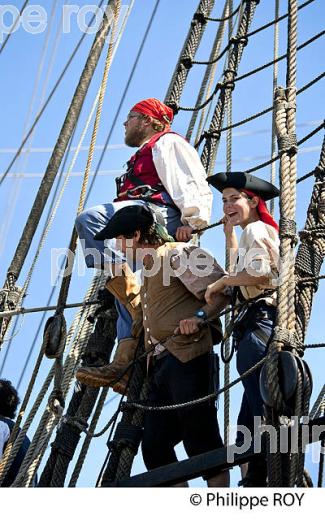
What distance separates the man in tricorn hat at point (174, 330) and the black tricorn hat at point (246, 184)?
0.78ft

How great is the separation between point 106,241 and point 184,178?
1.20ft

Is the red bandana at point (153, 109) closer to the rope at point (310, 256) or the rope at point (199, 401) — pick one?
the rope at point (310, 256)

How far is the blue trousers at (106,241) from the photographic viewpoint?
4.33 meters

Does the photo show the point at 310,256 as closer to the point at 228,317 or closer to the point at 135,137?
the point at 135,137

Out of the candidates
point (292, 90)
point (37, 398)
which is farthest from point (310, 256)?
point (37, 398)

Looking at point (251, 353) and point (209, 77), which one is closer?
point (251, 353)

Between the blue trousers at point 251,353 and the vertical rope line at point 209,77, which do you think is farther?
the vertical rope line at point 209,77

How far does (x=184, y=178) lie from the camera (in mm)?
4367

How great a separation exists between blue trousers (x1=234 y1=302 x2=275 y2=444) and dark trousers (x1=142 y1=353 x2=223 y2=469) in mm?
102

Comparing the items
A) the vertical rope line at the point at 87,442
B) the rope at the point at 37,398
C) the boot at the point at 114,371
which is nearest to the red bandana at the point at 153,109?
the rope at the point at 37,398

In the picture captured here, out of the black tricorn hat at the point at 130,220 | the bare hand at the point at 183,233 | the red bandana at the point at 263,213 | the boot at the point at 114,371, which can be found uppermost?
the bare hand at the point at 183,233

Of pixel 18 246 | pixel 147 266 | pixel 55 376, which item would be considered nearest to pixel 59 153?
pixel 18 246

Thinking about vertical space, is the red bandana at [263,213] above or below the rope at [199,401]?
above
